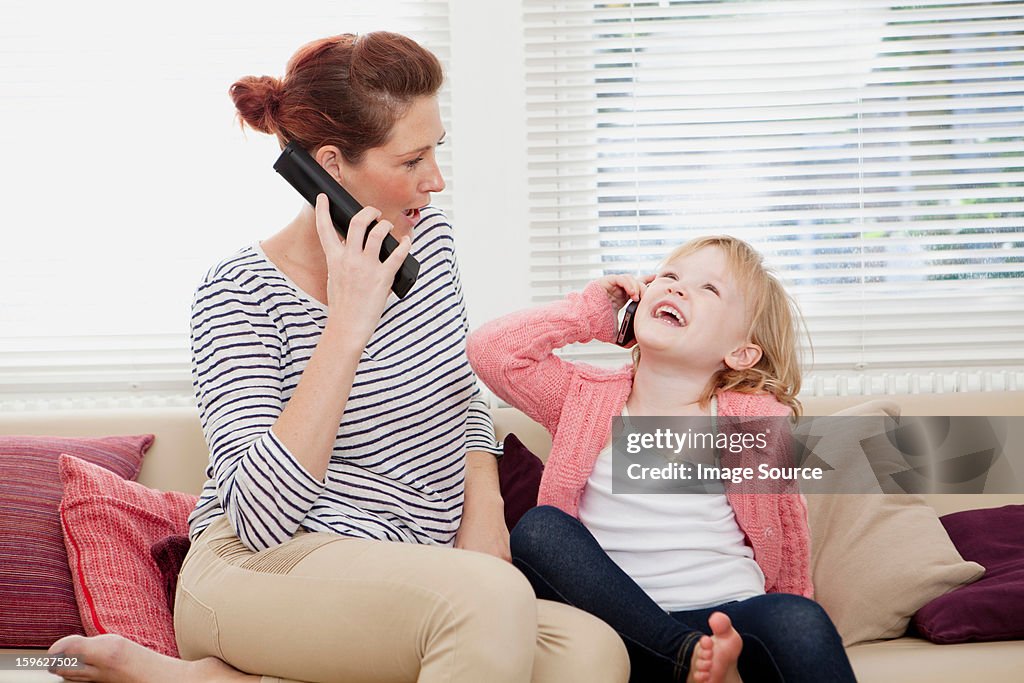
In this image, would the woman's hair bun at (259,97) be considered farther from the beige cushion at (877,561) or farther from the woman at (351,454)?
the beige cushion at (877,561)

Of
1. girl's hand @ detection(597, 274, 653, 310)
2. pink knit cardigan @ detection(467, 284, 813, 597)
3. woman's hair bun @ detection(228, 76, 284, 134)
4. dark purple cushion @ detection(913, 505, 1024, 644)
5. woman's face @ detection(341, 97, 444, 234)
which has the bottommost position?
dark purple cushion @ detection(913, 505, 1024, 644)

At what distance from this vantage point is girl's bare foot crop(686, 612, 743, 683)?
1409 millimetres

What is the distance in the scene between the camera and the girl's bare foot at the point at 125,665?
1.46 metres

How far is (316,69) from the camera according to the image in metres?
1.65

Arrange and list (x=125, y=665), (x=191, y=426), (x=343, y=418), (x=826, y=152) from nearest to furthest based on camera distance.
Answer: (x=125, y=665), (x=343, y=418), (x=191, y=426), (x=826, y=152)

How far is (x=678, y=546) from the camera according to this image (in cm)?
167

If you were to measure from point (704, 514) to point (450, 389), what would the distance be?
1.57 ft

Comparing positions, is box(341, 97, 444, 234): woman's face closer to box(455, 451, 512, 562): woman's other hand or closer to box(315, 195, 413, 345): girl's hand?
box(315, 195, 413, 345): girl's hand

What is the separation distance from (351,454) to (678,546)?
553 mm

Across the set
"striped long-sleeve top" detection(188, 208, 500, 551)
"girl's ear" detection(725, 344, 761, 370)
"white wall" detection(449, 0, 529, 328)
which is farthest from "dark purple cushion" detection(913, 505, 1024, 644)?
"white wall" detection(449, 0, 529, 328)

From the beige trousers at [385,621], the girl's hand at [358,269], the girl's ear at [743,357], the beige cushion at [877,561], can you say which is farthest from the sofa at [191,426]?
the girl's hand at [358,269]

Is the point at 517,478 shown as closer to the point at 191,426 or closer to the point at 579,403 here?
the point at 579,403

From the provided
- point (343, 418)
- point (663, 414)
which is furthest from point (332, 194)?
point (663, 414)

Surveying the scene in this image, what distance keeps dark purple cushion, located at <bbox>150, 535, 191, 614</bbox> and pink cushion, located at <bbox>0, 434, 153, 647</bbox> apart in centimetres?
23
